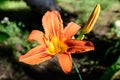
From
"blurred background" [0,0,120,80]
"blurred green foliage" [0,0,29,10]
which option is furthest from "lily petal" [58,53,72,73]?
"blurred green foliage" [0,0,29,10]

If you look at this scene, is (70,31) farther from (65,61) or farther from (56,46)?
(65,61)

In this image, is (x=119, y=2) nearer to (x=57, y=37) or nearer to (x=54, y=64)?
(x=54, y=64)

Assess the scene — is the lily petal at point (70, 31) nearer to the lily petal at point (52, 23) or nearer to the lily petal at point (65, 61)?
the lily petal at point (52, 23)

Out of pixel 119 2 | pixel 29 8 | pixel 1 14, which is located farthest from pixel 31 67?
pixel 119 2

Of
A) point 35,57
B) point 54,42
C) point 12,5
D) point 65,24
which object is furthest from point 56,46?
point 12,5

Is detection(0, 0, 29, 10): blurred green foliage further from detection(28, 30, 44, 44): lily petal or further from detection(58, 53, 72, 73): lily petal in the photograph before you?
detection(58, 53, 72, 73): lily petal
